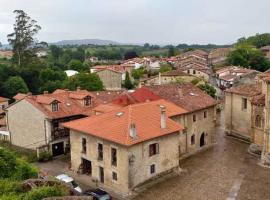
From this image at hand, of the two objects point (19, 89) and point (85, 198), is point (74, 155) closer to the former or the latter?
point (85, 198)

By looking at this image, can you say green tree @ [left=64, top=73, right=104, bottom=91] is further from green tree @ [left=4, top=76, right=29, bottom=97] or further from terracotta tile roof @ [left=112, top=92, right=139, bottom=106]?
terracotta tile roof @ [left=112, top=92, right=139, bottom=106]

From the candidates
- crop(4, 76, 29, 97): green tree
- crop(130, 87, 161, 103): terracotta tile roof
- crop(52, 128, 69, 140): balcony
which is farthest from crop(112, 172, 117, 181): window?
crop(4, 76, 29, 97): green tree

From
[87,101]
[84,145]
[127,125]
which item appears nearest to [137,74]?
[87,101]

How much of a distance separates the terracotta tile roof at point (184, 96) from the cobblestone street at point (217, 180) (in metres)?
5.74

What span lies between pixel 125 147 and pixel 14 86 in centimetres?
4924

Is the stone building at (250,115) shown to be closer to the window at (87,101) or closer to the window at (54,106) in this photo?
the window at (87,101)

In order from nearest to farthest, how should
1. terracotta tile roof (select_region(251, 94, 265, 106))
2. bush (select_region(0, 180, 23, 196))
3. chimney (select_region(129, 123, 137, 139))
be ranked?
bush (select_region(0, 180, 23, 196)), chimney (select_region(129, 123, 137, 139)), terracotta tile roof (select_region(251, 94, 265, 106))

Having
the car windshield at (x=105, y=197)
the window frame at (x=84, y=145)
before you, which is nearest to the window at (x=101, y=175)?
the window frame at (x=84, y=145)

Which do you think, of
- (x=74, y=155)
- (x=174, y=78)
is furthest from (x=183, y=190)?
(x=174, y=78)

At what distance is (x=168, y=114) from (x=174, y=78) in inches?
2095

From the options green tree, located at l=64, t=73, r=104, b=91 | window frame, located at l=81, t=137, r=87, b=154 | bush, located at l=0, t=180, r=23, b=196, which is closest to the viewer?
bush, located at l=0, t=180, r=23, b=196

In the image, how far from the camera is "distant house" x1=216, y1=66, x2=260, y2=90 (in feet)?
294

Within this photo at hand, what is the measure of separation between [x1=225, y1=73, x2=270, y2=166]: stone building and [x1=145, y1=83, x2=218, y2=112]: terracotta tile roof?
4.28 m

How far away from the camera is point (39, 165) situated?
40.8 m
